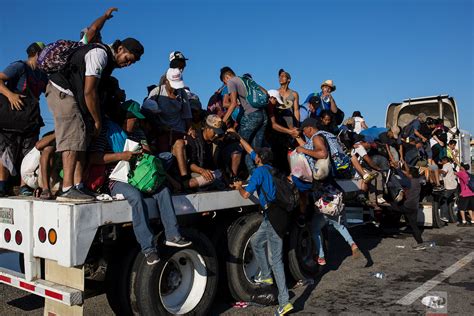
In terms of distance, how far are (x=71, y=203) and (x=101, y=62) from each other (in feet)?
4.12

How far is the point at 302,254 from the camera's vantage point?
6.04 m

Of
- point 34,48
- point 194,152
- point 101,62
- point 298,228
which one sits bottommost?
point 298,228

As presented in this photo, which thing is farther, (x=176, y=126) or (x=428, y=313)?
(x=176, y=126)

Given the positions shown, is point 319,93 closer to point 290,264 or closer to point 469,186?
point 290,264

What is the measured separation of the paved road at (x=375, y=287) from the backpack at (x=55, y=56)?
9.01 feet

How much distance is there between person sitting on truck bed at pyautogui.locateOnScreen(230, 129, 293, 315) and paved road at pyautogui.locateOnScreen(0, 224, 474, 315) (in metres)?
0.43

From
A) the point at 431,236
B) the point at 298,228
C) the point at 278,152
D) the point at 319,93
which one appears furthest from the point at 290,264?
the point at 431,236

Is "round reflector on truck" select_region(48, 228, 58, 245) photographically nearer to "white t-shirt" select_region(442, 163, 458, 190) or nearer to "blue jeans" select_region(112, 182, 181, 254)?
"blue jeans" select_region(112, 182, 181, 254)

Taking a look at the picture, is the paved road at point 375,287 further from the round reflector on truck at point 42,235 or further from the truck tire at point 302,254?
the round reflector on truck at point 42,235

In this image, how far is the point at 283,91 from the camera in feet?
26.7

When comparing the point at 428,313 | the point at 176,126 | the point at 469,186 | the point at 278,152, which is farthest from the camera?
the point at 469,186

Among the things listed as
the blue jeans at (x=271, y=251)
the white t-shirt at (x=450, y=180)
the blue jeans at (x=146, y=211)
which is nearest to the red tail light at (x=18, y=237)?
the blue jeans at (x=146, y=211)

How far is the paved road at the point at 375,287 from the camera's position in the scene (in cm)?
504

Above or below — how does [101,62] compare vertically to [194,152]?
above
